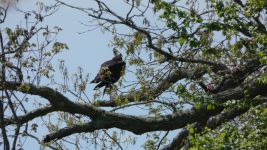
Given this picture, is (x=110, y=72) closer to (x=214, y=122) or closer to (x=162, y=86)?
(x=162, y=86)

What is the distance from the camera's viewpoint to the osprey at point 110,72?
8.71m

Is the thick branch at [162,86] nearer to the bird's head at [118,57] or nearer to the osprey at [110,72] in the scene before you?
the osprey at [110,72]

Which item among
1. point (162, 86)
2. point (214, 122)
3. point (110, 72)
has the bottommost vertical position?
point (214, 122)

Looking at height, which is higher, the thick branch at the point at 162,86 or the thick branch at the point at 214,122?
the thick branch at the point at 162,86

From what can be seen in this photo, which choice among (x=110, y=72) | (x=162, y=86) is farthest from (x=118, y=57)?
(x=162, y=86)

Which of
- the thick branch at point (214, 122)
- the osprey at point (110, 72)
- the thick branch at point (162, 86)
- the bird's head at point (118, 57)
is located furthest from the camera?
the bird's head at point (118, 57)

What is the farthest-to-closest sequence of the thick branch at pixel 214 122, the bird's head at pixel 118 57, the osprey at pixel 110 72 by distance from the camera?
the bird's head at pixel 118 57 < the osprey at pixel 110 72 < the thick branch at pixel 214 122

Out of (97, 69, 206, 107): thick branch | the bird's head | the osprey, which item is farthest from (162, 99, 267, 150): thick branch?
the bird's head

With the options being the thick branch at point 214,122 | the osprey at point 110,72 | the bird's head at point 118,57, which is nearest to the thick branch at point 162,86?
the osprey at point 110,72

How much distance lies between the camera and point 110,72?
28.8ft

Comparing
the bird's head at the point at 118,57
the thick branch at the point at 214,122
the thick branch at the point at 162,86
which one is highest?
the bird's head at the point at 118,57

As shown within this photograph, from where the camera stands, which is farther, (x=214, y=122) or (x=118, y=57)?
(x=118, y=57)

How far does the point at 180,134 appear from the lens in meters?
9.14

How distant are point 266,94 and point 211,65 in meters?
0.82
